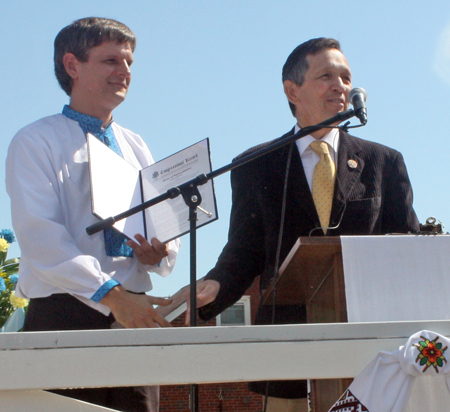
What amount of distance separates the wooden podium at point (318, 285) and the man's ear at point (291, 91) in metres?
1.09

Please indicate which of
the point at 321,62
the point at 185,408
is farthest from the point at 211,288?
the point at 185,408

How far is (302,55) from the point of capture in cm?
322

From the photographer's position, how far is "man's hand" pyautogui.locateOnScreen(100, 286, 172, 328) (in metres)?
2.18

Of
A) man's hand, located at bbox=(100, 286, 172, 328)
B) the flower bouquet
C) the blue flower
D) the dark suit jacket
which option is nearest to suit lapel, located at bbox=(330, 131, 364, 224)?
the dark suit jacket

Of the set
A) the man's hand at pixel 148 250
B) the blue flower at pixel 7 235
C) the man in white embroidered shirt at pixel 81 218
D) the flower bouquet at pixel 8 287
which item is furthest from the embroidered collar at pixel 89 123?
the blue flower at pixel 7 235

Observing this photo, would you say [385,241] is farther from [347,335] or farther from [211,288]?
[211,288]

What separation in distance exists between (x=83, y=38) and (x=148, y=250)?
98 cm

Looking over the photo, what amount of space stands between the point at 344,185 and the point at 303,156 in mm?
296

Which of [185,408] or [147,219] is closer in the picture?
[147,219]

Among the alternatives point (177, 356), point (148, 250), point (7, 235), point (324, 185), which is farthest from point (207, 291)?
point (7, 235)

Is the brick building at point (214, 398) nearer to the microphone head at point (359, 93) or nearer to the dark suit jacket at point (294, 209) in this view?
the dark suit jacket at point (294, 209)

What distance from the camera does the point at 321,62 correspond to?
3.12 m

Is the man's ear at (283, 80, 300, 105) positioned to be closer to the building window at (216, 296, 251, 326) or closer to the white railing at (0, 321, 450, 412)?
the white railing at (0, 321, 450, 412)

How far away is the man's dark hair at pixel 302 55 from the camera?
10.4ft
